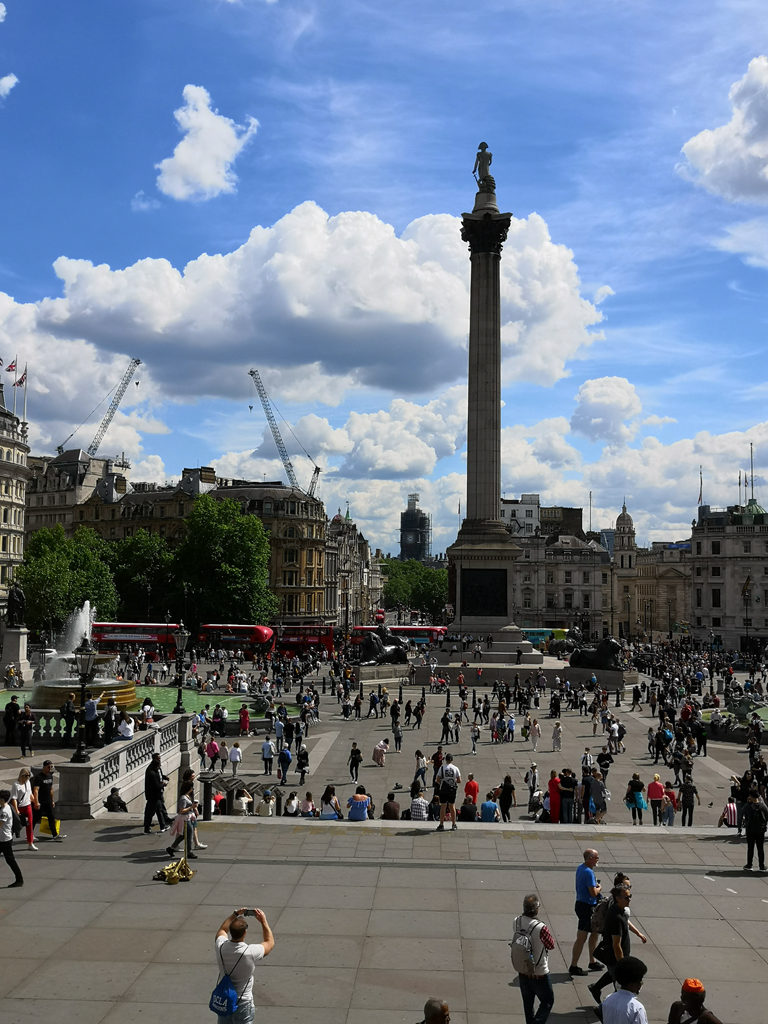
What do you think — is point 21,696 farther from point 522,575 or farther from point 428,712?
point 522,575

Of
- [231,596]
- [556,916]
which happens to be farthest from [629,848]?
[231,596]

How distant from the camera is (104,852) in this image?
15.2 meters

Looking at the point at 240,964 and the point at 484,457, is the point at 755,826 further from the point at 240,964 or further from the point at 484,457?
the point at 484,457

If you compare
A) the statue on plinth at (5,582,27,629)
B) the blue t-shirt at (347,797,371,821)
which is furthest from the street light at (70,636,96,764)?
the statue on plinth at (5,582,27,629)

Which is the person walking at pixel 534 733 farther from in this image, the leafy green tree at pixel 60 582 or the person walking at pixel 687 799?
the leafy green tree at pixel 60 582

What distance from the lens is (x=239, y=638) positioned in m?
68.9

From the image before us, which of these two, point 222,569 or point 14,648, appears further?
point 222,569

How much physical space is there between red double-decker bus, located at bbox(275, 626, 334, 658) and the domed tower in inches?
2911

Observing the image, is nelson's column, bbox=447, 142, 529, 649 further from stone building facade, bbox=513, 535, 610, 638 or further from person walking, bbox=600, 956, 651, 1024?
stone building facade, bbox=513, 535, 610, 638

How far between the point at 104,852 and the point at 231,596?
6319 centimetres

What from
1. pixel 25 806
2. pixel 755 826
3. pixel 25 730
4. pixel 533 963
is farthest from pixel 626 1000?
pixel 25 730

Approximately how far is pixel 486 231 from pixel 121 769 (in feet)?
178

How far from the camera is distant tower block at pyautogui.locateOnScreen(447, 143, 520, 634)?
6125 centimetres

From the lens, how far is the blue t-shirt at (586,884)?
35.1 feet
